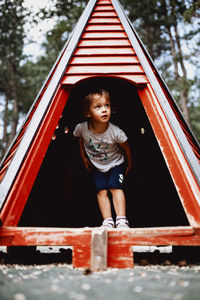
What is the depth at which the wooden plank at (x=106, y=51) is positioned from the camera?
A: 289 centimetres

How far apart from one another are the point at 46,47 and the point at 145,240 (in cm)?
1408

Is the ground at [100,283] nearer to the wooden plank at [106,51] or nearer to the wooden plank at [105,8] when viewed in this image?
the wooden plank at [106,51]

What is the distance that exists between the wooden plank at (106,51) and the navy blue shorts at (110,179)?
1238 millimetres

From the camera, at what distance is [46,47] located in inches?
564

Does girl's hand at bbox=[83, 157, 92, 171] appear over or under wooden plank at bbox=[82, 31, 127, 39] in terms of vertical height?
under

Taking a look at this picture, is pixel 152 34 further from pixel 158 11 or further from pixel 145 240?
pixel 145 240

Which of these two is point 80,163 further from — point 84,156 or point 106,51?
point 106,51

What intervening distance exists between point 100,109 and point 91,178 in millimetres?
1608

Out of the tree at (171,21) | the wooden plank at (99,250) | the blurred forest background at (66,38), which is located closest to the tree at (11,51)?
the blurred forest background at (66,38)

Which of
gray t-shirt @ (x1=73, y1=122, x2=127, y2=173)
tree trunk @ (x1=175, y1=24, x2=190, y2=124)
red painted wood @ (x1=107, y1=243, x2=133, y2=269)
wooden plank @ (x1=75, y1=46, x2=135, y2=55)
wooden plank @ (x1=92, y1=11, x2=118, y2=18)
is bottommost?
red painted wood @ (x1=107, y1=243, x2=133, y2=269)

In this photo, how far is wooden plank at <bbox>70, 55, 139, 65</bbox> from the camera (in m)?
2.81

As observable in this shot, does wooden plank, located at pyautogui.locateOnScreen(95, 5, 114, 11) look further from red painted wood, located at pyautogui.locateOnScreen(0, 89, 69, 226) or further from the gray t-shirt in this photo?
the gray t-shirt

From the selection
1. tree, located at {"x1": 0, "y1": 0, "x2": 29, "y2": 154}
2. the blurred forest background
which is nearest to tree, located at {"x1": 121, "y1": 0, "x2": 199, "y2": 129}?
the blurred forest background

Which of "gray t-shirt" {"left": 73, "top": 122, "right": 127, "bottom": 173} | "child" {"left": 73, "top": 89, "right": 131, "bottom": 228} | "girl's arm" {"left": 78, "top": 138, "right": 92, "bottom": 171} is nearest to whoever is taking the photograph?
"child" {"left": 73, "top": 89, "right": 131, "bottom": 228}
